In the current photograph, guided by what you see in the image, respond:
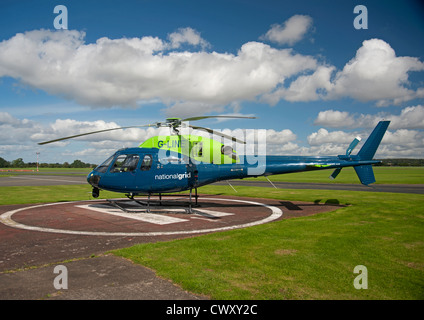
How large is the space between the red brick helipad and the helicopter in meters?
1.49

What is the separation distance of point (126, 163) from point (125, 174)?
61cm

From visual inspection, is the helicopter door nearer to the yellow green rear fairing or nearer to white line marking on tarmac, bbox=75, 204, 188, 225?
the yellow green rear fairing

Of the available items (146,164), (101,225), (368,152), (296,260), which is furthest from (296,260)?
(368,152)

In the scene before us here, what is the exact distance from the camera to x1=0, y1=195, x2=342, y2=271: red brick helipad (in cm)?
824

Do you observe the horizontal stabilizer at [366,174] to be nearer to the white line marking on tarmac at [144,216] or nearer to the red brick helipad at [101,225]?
the red brick helipad at [101,225]

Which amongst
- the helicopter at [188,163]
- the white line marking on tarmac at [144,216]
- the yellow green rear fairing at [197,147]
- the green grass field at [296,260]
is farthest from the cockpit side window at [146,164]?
the green grass field at [296,260]

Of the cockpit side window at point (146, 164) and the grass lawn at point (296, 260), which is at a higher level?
the cockpit side window at point (146, 164)

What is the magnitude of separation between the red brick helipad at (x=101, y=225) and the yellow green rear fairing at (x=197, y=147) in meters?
3.01

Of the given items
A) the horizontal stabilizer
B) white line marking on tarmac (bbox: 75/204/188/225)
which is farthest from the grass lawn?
the horizontal stabilizer

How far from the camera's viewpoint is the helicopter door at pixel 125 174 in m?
14.9

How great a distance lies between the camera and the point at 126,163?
14.9 m

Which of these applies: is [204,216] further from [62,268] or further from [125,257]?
[62,268]

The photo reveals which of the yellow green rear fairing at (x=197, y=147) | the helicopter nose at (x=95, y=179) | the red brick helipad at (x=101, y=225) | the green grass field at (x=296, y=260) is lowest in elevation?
the red brick helipad at (x=101, y=225)
